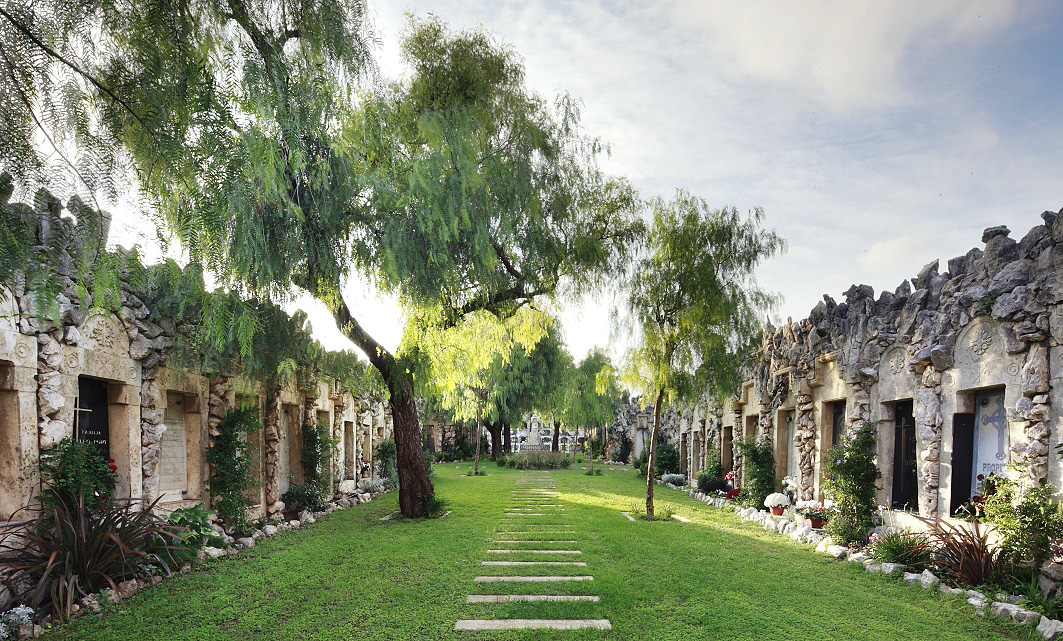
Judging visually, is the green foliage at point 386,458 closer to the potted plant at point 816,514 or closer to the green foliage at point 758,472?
the green foliage at point 758,472

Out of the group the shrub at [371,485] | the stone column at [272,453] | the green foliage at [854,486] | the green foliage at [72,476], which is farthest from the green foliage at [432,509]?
the green foliage at [854,486]

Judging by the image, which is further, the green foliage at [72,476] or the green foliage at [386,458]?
the green foliage at [386,458]

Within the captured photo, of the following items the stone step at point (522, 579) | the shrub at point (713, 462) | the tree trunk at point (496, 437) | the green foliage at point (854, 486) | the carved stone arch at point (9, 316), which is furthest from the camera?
the tree trunk at point (496, 437)

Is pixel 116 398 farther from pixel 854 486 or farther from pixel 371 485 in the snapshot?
pixel 854 486

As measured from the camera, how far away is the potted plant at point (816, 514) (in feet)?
33.5

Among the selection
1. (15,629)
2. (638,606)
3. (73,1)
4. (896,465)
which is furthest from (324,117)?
(896,465)

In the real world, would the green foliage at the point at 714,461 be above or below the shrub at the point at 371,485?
above

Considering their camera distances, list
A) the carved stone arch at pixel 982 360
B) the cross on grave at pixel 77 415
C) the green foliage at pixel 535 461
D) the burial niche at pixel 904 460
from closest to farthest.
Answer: the cross on grave at pixel 77 415, the carved stone arch at pixel 982 360, the burial niche at pixel 904 460, the green foliage at pixel 535 461

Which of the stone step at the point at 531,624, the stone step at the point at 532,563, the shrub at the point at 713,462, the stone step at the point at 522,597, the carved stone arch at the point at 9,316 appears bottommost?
the shrub at the point at 713,462

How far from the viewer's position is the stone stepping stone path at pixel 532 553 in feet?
17.3

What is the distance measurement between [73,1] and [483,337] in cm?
869

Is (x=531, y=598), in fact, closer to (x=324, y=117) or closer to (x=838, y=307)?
(x=324, y=117)

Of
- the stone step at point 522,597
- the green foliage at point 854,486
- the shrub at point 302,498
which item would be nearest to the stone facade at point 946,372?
the green foliage at point 854,486

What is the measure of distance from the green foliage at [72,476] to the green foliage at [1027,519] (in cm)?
922
